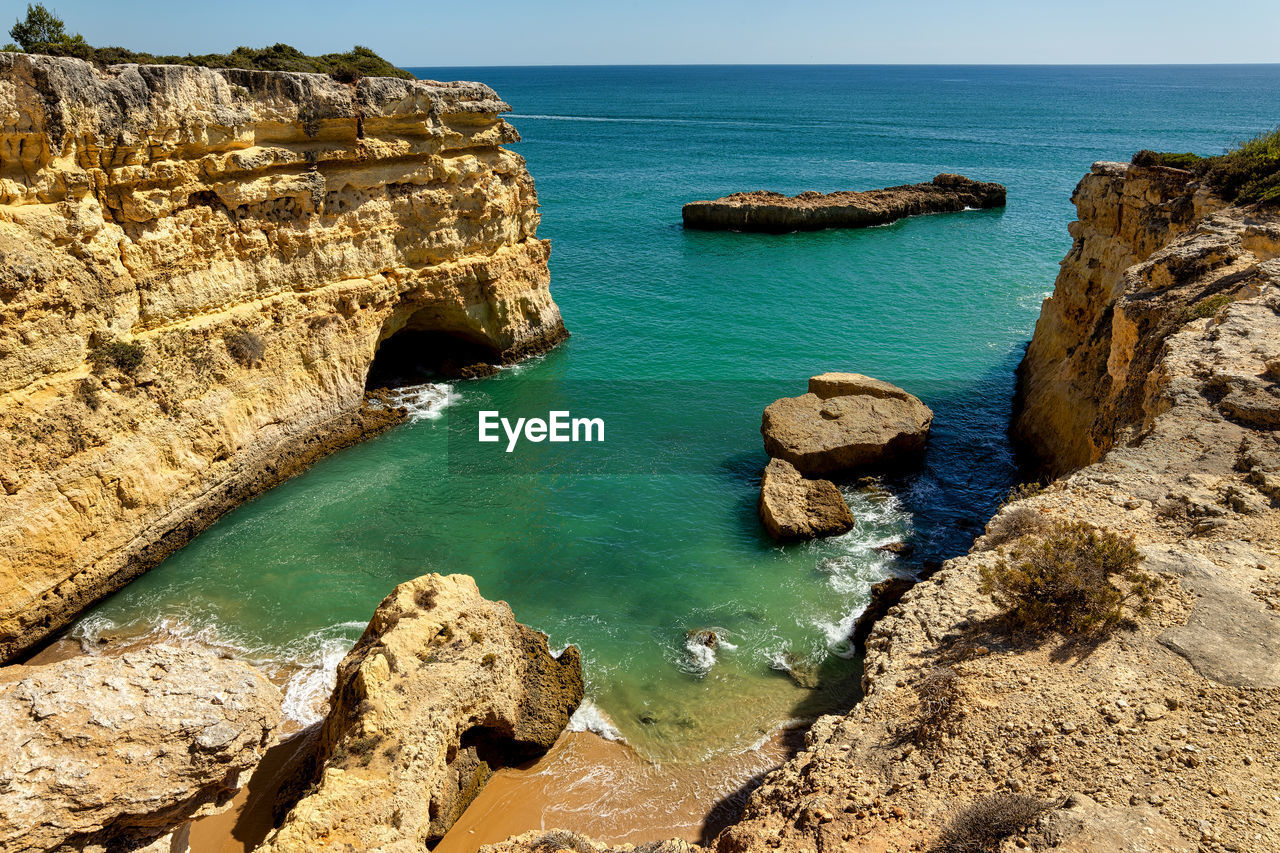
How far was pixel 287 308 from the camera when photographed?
860 inches

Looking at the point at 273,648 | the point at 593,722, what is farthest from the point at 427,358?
the point at 593,722

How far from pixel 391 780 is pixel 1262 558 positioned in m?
12.2

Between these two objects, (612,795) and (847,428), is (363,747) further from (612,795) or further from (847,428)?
(847,428)

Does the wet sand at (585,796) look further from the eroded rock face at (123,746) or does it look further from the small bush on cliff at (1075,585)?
the small bush on cliff at (1075,585)

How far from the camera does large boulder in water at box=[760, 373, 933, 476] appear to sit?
72.1 feet

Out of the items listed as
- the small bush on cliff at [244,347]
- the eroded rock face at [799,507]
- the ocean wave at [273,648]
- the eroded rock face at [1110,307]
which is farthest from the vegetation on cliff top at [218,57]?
the eroded rock face at [1110,307]

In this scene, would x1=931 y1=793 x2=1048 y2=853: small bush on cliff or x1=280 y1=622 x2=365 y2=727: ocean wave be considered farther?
x1=280 y1=622 x2=365 y2=727: ocean wave

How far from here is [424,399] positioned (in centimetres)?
2727

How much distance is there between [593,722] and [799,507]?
27.5 feet

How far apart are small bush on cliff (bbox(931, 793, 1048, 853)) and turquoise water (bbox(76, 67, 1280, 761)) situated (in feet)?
21.9

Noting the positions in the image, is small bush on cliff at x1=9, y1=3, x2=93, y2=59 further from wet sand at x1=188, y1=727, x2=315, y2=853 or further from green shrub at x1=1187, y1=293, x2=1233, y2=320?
green shrub at x1=1187, y1=293, x2=1233, y2=320

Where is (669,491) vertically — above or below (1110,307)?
below

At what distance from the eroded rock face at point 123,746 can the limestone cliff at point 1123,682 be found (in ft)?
11.5

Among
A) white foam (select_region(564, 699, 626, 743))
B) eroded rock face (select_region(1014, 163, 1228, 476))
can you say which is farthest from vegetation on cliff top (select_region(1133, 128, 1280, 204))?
white foam (select_region(564, 699, 626, 743))
